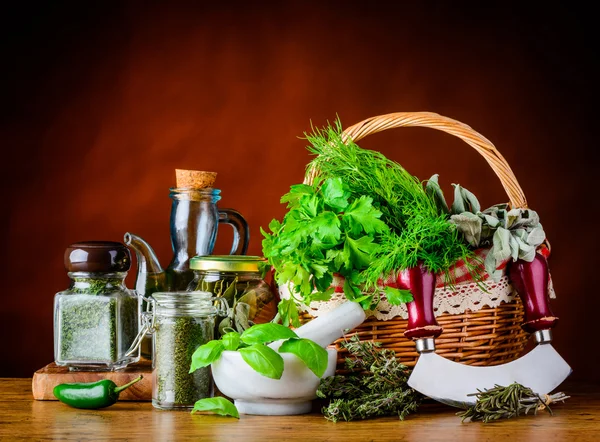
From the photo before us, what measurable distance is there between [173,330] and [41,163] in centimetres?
129

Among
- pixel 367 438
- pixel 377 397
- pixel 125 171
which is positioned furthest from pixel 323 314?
pixel 125 171

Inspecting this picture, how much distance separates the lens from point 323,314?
1381 mm

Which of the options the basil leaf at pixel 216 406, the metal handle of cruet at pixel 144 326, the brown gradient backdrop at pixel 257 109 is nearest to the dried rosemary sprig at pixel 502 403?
the basil leaf at pixel 216 406

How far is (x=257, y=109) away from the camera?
8.31 ft

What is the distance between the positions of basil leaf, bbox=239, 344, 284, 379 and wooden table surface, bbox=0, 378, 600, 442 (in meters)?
0.08

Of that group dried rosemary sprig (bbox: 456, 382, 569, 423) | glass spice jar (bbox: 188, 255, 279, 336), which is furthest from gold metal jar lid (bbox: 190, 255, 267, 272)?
dried rosemary sprig (bbox: 456, 382, 569, 423)

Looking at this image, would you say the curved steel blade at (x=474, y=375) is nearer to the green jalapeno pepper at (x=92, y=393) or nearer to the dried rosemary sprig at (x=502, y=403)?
the dried rosemary sprig at (x=502, y=403)

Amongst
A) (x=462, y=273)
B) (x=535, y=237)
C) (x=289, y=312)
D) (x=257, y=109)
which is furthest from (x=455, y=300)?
(x=257, y=109)

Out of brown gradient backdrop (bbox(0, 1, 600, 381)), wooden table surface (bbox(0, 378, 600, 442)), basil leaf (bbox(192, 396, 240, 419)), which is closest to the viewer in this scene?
wooden table surface (bbox(0, 378, 600, 442))

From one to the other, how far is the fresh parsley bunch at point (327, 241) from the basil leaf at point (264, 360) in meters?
0.15

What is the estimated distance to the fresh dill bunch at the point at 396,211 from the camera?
1.33 meters

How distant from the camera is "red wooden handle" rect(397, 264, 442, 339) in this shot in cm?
132

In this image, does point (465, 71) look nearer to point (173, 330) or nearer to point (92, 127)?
point (92, 127)

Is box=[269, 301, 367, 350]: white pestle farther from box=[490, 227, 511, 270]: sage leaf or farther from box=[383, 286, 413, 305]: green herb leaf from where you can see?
box=[490, 227, 511, 270]: sage leaf
